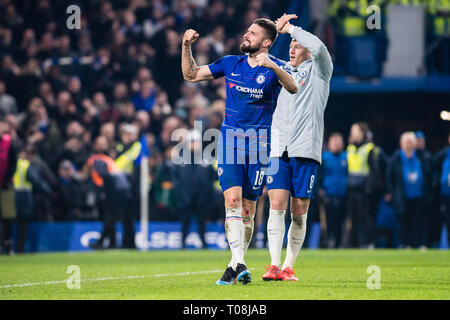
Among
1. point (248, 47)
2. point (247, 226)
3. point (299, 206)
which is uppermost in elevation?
point (248, 47)

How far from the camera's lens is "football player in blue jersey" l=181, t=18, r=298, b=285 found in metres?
8.58

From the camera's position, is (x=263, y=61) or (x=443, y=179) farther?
(x=443, y=179)

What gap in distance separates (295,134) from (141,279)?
2.20 m

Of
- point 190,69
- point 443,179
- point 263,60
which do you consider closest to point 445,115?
point 443,179

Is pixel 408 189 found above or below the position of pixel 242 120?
below

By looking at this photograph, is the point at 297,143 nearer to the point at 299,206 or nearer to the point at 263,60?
the point at 299,206

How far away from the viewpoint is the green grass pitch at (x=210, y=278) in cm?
752

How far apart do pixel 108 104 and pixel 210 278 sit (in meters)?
11.6

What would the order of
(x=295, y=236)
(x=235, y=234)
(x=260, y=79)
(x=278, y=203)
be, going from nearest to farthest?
(x=235, y=234) → (x=260, y=79) → (x=278, y=203) → (x=295, y=236)

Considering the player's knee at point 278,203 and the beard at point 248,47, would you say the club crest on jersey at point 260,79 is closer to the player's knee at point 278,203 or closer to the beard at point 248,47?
the beard at point 248,47

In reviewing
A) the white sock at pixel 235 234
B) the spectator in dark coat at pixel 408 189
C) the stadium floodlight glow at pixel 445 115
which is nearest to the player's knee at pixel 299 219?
the white sock at pixel 235 234

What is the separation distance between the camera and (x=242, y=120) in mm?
8695
